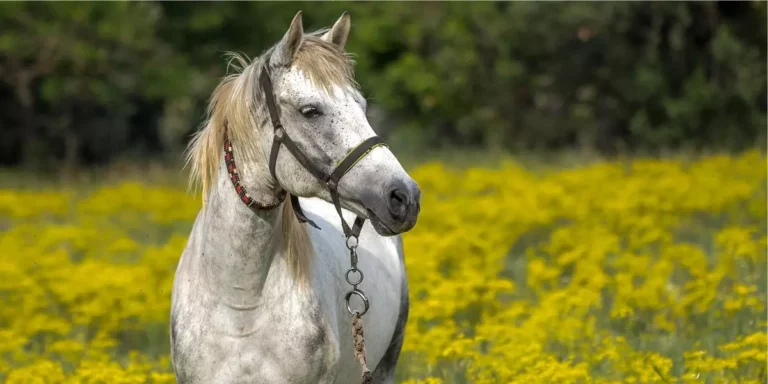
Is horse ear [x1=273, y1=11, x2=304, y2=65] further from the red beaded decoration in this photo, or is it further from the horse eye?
the red beaded decoration

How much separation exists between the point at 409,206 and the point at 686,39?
1992 cm

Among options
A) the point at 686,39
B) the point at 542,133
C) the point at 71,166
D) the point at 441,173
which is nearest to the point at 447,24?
the point at 542,133

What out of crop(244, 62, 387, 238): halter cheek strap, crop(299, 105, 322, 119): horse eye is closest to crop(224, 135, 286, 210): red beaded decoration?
crop(244, 62, 387, 238): halter cheek strap

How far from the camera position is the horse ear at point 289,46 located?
3756mm

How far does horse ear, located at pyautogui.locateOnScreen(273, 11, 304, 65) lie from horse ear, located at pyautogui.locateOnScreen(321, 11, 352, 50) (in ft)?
0.81

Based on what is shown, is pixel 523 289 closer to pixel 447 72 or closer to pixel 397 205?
pixel 397 205

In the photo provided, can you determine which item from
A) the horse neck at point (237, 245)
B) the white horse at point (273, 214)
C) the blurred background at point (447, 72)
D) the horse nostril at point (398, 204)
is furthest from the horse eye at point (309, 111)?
the blurred background at point (447, 72)

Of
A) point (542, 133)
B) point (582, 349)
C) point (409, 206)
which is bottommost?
point (542, 133)

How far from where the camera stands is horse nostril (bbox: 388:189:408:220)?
3.60 m

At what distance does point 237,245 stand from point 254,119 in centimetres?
46

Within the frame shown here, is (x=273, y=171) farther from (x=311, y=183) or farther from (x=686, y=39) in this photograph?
(x=686, y=39)

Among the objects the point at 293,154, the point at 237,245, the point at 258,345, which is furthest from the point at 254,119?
the point at 258,345

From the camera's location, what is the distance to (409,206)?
3.60 metres

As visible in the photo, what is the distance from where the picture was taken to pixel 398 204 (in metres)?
3.61
